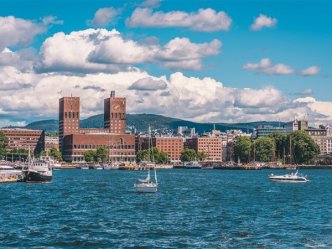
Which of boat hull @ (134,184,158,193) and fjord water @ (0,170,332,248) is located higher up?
boat hull @ (134,184,158,193)

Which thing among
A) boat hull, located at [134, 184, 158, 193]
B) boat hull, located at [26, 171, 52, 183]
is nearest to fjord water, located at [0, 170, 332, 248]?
boat hull, located at [134, 184, 158, 193]

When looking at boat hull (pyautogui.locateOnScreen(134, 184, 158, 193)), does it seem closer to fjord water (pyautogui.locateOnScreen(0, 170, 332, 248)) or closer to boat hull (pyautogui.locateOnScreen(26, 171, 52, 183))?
fjord water (pyautogui.locateOnScreen(0, 170, 332, 248))

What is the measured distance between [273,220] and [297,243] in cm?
1210

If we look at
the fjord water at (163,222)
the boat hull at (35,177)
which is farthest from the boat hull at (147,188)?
the boat hull at (35,177)

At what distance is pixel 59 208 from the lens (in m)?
63.3

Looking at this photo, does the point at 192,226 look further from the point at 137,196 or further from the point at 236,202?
the point at 137,196

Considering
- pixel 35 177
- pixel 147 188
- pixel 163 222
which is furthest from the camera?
pixel 35 177

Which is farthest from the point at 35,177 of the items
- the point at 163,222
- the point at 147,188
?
the point at 163,222

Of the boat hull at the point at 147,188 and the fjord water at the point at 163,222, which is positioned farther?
the boat hull at the point at 147,188

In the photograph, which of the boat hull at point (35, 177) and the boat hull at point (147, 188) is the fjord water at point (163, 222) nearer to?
the boat hull at point (147, 188)

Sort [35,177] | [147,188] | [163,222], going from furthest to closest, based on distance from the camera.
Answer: [35,177] → [147,188] → [163,222]

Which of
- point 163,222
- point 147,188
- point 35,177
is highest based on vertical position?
point 35,177

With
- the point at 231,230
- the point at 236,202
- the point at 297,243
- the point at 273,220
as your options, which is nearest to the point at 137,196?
the point at 236,202

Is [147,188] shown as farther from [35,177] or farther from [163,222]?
[163,222]
